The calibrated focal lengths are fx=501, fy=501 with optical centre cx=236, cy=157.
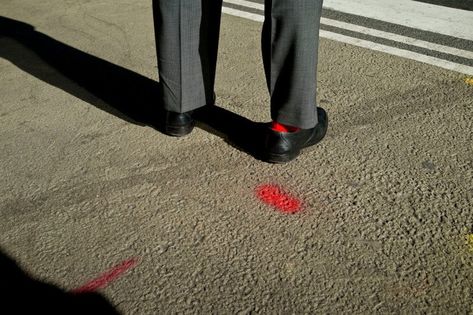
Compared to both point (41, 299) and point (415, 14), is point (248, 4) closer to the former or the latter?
point (415, 14)

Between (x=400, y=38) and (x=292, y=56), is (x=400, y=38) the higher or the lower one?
the lower one

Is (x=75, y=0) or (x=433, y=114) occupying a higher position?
(x=433, y=114)

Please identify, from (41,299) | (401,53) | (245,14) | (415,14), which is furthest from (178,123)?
(415,14)

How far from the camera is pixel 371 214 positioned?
1.98 meters

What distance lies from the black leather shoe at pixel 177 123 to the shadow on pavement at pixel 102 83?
11 centimetres

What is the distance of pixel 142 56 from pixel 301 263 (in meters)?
2.28

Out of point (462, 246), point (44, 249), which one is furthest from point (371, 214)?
point (44, 249)

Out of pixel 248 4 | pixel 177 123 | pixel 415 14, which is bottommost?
pixel 248 4

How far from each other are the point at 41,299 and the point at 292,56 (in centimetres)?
134

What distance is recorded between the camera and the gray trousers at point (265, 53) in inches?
80.8

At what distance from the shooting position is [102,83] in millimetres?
3186

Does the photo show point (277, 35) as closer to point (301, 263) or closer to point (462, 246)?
point (301, 263)

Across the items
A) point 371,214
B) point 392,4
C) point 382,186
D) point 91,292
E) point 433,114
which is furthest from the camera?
point 392,4

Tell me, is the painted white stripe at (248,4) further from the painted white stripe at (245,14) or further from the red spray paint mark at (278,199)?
the red spray paint mark at (278,199)
